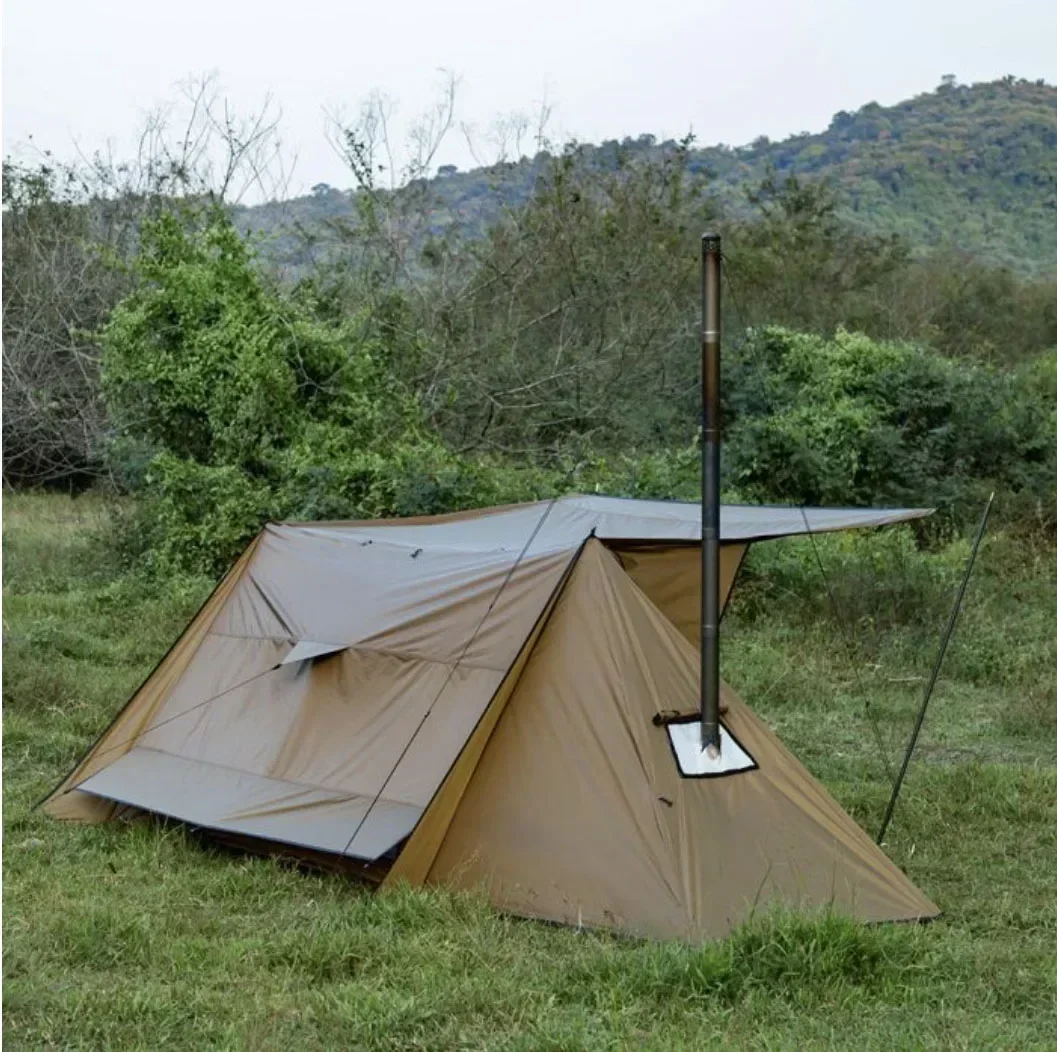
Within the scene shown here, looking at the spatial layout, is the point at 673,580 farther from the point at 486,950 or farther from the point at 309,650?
the point at 486,950

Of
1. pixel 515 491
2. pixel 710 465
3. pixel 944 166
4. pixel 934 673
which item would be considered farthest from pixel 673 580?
pixel 944 166

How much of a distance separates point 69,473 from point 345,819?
14.3m

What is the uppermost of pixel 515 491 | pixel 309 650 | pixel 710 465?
pixel 710 465

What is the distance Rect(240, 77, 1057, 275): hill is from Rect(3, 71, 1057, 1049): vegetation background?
6567mm

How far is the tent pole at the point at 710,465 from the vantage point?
524 cm

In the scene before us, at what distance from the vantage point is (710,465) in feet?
17.4

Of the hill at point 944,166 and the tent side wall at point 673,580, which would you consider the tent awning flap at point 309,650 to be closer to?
the tent side wall at point 673,580

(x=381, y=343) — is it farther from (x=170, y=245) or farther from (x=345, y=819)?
(x=345, y=819)

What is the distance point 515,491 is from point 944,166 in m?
29.7

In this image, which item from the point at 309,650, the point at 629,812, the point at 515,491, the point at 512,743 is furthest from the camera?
the point at 515,491

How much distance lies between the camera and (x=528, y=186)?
19.4m

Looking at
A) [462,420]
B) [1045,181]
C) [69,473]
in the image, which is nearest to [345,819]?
[462,420]

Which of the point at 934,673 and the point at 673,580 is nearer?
the point at 934,673

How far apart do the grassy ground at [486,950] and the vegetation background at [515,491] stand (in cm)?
2
